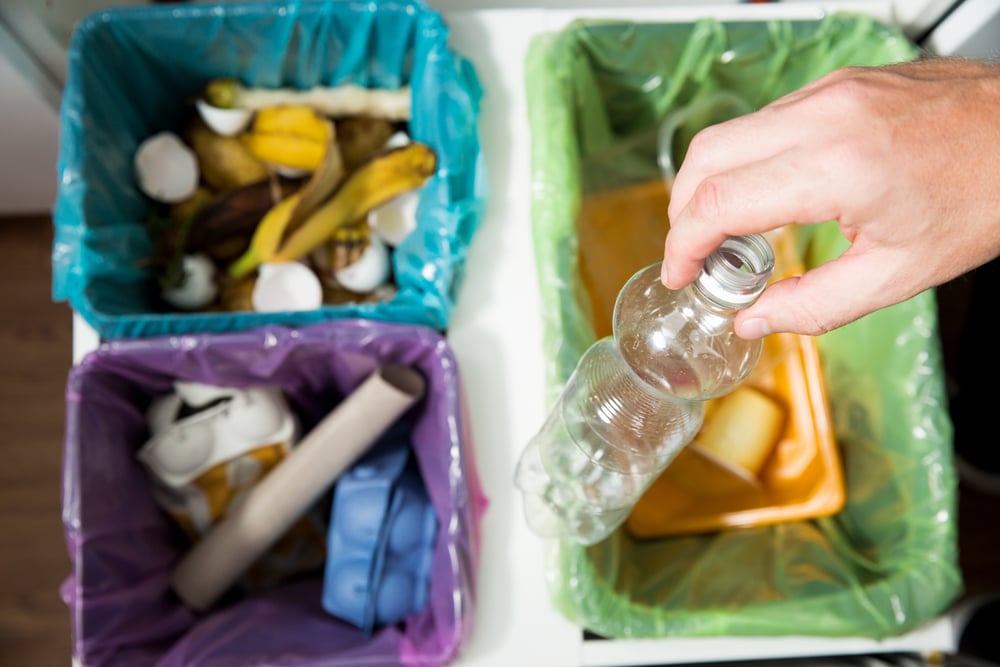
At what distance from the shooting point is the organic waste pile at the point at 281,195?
0.90 m

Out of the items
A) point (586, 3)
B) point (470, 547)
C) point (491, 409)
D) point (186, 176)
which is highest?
point (586, 3)

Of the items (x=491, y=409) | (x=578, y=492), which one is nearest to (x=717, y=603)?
(x=578, y=492)

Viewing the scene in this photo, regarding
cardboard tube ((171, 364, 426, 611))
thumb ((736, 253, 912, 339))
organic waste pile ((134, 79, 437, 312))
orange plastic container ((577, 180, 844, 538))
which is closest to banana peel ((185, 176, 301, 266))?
organic waste pile ((134, 79, 437, 312))

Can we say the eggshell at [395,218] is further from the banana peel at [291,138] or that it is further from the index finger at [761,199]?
the index finger at [761,199]

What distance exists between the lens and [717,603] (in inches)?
31.9

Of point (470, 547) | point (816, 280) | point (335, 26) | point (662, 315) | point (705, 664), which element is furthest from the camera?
point (705, 664)

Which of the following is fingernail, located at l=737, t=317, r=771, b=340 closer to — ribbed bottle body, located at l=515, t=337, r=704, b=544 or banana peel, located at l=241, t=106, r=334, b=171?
ribbed bottle body, located at l=515, t=337, r=704, b=544

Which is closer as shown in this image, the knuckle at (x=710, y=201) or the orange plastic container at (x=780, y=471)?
the knuckle at (x=710, y=201)

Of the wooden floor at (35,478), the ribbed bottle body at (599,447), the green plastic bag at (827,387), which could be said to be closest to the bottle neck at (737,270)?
the ribbed bottle body at (599,447)

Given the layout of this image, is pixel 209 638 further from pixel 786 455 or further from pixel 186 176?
pixel 786 455

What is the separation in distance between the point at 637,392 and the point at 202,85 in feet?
2.30

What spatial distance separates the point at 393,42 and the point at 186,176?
300 millimetres

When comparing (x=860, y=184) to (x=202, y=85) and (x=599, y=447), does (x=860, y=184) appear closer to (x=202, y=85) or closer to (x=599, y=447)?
(x=599, y=447)

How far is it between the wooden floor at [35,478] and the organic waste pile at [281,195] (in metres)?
0.52
